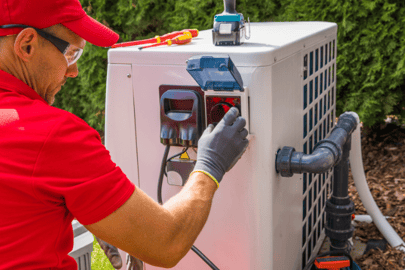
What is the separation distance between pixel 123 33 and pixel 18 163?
12.0 feet

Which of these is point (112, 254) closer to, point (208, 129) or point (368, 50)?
point (208, 129)

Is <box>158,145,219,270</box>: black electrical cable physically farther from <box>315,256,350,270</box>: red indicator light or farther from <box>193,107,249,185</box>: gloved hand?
<box>315,256,350,270</box>: red indicator light

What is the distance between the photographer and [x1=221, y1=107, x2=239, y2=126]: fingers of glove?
1469 mm

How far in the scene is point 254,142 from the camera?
63.1 inches

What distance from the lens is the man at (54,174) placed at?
1.02m

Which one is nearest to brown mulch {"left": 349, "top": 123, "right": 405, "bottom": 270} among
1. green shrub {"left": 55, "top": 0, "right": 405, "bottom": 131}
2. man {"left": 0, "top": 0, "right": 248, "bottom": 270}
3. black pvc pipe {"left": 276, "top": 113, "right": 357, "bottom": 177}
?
green shrub {"left": 55, "top": 0, "right": 405, "bottom": 131}

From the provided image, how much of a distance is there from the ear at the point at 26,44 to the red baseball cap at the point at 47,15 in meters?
0.02

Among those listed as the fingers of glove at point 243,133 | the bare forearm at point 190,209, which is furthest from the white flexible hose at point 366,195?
the bare forearm at point 190,209

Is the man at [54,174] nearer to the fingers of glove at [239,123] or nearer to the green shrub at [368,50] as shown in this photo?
the fingers of glove at [239,123]

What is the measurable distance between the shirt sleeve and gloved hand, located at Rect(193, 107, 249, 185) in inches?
14.7

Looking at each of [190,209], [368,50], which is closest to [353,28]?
[368,50]

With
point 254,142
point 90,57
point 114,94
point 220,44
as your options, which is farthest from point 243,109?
point 90,57

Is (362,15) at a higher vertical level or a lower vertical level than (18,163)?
higher

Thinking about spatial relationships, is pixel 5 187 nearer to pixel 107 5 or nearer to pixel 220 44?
pixel 220 44
